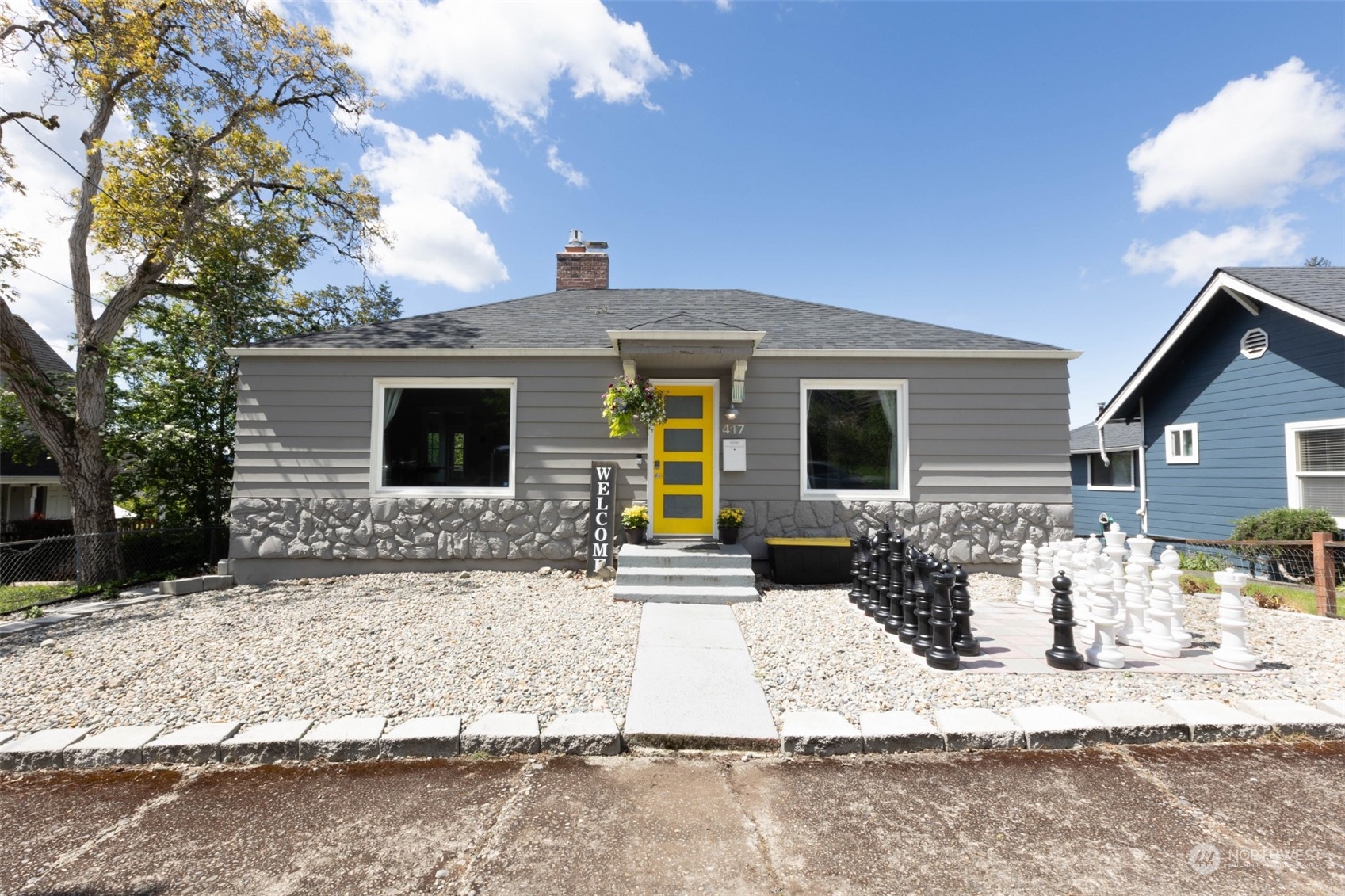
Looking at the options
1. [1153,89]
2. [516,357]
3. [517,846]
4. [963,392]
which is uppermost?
[1153,89]

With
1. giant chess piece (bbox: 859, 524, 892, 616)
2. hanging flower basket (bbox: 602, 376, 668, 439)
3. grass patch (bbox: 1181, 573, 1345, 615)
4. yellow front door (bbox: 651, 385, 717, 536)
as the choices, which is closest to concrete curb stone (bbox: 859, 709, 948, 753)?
giant chess piece (bbox: 859, 524, 892, 616)

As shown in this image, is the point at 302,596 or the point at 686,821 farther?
the point at 302,596

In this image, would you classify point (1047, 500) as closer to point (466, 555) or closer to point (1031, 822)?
point (1031, 822)

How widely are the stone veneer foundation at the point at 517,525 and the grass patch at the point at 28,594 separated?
1898mm

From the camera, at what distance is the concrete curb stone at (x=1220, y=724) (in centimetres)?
296

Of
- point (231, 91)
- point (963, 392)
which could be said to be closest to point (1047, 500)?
point (963, 392)

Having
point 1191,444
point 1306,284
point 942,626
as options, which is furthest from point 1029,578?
point 1306,284

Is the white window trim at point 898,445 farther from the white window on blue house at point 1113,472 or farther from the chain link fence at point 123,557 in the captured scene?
the chain link fence at point 123,557

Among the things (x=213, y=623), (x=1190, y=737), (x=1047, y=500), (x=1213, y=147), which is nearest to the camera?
(x=1190, y=737)

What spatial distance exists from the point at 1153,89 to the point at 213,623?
13.5m

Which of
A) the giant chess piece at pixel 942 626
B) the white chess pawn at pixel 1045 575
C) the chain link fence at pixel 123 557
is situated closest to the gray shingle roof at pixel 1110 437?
the white chess pawn at pixel 1045 575

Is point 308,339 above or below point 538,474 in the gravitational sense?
above

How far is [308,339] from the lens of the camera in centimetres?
738

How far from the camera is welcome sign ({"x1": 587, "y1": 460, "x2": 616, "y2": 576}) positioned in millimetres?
6840
